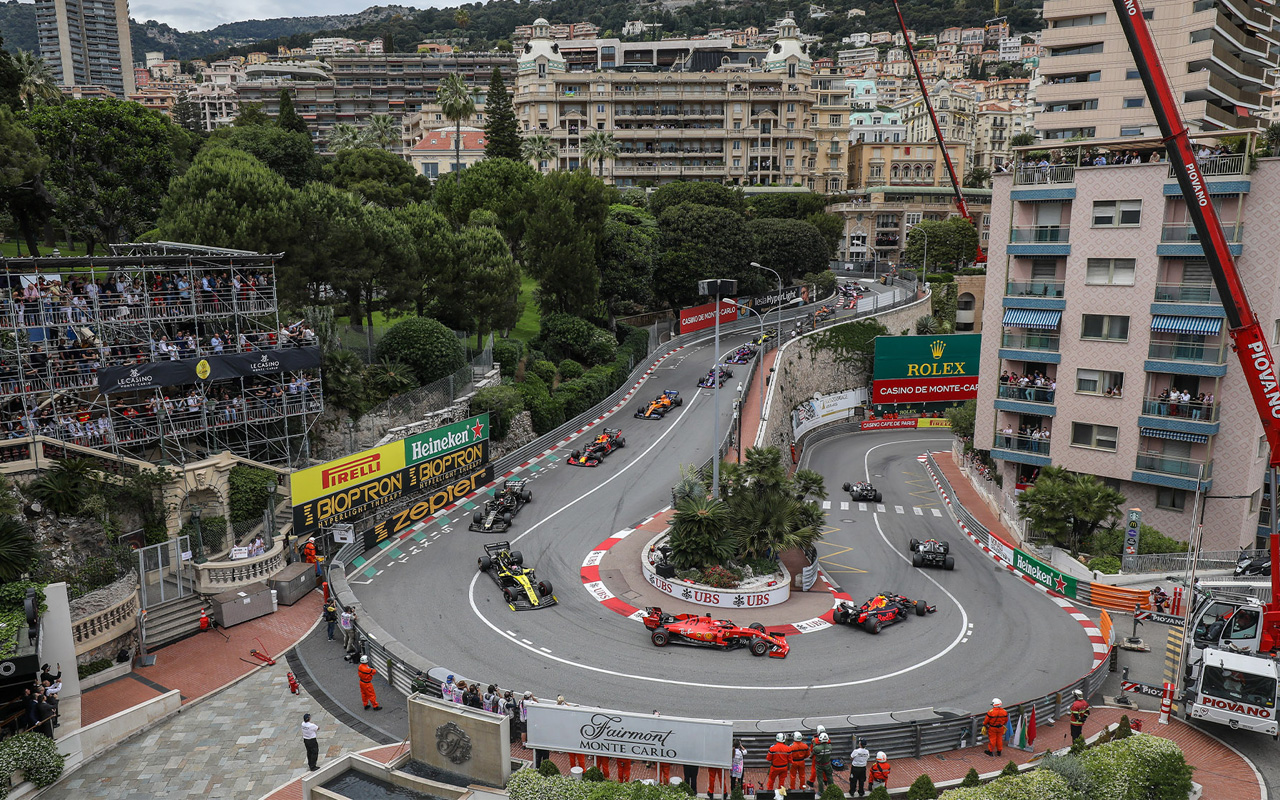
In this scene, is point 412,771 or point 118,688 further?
point 118,688

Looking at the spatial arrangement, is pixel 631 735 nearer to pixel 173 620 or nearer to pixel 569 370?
pixel 173 620

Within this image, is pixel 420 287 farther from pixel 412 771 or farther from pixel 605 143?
pixel 605 143

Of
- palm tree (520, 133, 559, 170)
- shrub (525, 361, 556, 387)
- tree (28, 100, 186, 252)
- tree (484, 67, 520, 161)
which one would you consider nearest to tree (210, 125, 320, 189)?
tree (28, 100, 186, 252)

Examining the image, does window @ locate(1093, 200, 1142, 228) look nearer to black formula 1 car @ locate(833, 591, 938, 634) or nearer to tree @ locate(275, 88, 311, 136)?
black formula 1 car @ locate(833, 591, 938, 634)

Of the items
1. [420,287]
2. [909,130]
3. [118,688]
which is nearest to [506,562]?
[118,688]

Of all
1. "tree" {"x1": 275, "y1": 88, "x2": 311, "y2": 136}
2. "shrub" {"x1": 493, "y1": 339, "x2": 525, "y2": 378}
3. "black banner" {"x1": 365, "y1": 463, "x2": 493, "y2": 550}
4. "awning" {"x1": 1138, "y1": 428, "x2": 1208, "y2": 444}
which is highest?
"tree" {"x1": 275, "y1": 88, "x2": 311, "y2": 136}

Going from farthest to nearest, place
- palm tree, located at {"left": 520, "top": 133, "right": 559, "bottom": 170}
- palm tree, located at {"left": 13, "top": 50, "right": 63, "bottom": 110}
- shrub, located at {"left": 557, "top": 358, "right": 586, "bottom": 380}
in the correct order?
palm tree, located at {"left": 520, "top": 133, "right": 559, "bottom": 170} < palm tree, located at {"left": 13, "top": 50, "right": 63, "bottom": 110} < shrub, located at {"left": 557, "top": 358, "right": 586, "bottom": 380}
